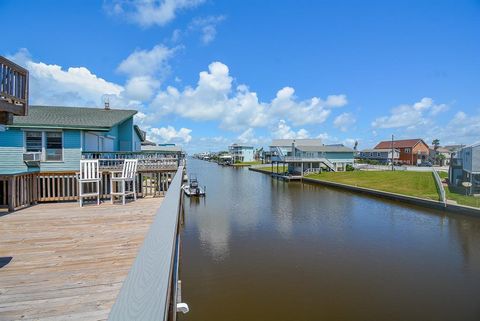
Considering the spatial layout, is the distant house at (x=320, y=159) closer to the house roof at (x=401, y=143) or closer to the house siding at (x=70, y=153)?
the house roof at (x=401, y=143)

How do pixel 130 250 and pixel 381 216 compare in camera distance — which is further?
pixel 381 216

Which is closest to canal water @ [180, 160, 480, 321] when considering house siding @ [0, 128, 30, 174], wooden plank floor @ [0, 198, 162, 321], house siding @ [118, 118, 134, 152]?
wooden plank floor @ [0, 198, 162, 321]

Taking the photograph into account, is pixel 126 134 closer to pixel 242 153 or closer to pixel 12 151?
pixel 12 151

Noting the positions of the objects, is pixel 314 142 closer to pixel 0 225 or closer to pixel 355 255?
pixel 355 255

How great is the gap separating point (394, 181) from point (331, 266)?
26520mm

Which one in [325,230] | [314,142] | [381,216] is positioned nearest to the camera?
[325,230]

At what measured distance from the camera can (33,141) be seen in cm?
989

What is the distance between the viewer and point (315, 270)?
11.2 m

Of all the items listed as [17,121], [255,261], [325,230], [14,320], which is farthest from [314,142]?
[14,320]

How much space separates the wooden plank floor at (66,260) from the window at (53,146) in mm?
4341

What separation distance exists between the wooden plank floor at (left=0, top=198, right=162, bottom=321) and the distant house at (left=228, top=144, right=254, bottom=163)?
98.5 metres

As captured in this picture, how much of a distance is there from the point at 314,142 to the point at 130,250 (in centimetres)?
7592

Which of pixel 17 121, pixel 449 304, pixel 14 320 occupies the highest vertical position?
pixel 17 121

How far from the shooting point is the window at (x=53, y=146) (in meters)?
10.0
